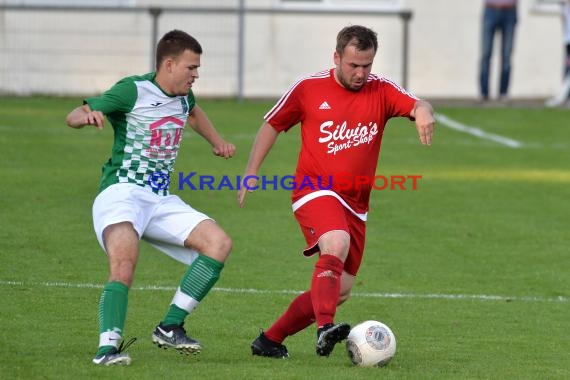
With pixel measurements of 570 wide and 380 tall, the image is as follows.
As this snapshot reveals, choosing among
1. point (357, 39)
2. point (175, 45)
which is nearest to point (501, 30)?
point (357, 39)

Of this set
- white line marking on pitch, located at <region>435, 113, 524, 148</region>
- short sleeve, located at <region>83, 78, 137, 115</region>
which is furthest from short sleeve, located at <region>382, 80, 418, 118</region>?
white line marking on pitch, located at <region>435, 113, 524, 148</region>

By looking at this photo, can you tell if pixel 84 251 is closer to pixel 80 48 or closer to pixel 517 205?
pixel 517 205

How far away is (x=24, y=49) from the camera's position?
24938mm

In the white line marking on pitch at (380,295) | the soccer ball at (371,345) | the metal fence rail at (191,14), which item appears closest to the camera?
the soccer ball at (371,345)

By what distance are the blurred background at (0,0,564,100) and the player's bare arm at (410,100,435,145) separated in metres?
16.3

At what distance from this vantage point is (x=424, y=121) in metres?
8.01

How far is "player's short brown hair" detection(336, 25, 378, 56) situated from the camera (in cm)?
810

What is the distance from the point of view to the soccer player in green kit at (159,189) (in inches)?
309

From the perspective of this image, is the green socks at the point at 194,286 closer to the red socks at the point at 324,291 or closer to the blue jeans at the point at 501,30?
the red socks at the point at 324,291

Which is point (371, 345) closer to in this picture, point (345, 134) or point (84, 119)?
point (345, 134)

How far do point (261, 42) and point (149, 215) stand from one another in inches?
754

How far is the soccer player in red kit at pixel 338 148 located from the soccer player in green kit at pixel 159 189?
54 cm

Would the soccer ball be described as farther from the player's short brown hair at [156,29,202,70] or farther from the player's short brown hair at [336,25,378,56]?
the player's short brown hair at [156,29,202,70]

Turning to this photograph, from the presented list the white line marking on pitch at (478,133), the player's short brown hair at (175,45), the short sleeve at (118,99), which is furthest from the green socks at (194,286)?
the white line marking on pitch at (478,133)
